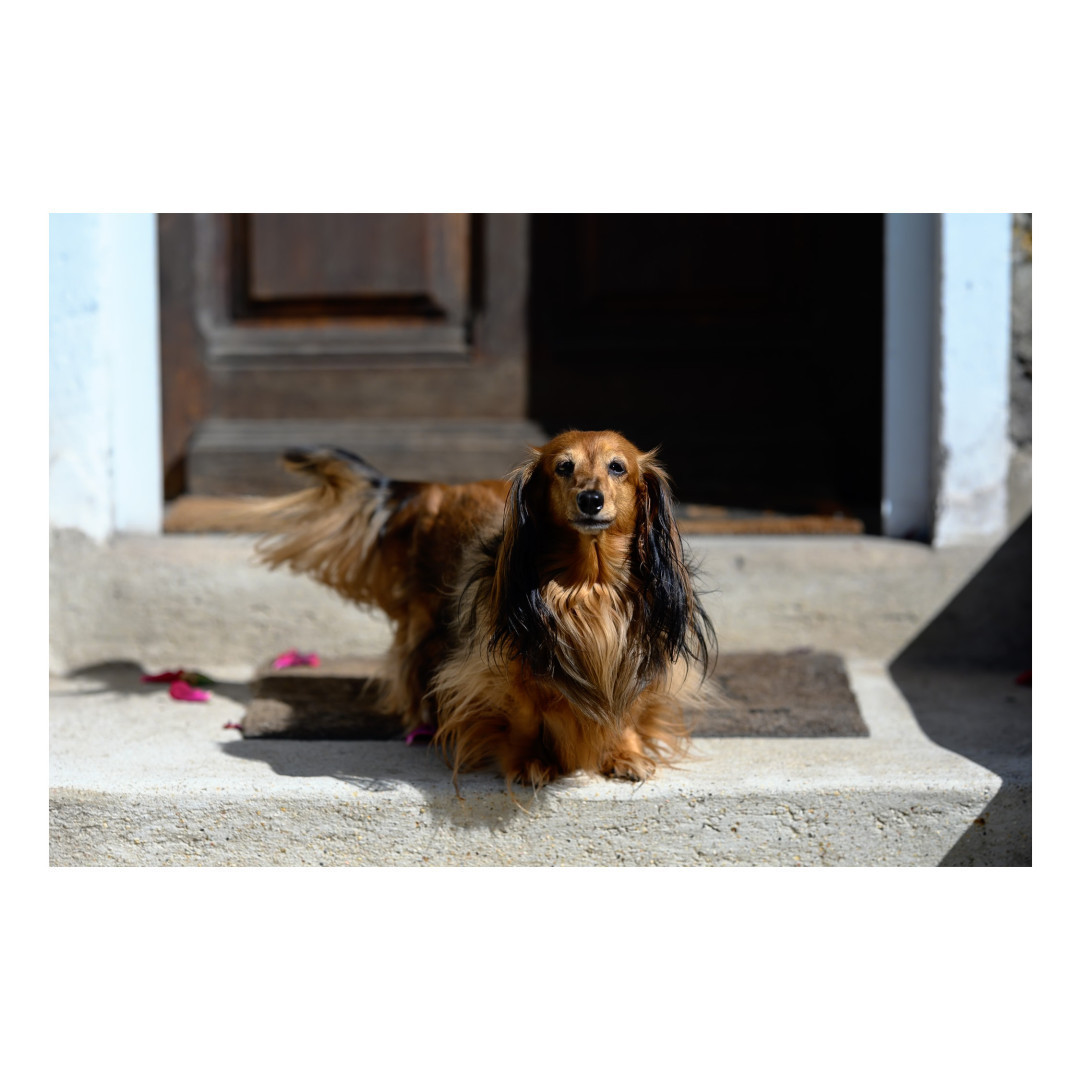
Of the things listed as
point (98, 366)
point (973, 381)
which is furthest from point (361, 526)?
point (973, 381)

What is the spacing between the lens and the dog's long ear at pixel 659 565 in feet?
8.42

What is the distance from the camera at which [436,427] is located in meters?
4.70

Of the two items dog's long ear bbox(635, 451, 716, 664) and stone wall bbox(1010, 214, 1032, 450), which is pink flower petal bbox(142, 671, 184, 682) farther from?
stone wall bbox(1010, 214, 1032, 450)

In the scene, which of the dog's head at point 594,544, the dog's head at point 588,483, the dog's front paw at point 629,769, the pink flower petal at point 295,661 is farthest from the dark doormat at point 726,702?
the dog's head at point 588,483

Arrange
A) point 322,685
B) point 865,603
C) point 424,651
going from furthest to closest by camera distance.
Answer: point 865,603 < point 322,685 < point 424,651

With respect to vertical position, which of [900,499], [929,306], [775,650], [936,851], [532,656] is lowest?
[936,851]

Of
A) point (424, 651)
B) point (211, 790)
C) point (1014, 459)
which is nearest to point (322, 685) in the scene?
point (424, 651)

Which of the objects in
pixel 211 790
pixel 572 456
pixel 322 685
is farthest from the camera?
pixel 322 685

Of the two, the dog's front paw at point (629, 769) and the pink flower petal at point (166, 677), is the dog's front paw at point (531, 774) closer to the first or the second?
the dog's front paw at point (629, 769)

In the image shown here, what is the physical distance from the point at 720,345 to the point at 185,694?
265 centimetres

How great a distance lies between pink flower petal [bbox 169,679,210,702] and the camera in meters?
3.56

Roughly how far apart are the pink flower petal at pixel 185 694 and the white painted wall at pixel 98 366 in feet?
2.66

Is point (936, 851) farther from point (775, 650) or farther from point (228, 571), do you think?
point (228, 571)

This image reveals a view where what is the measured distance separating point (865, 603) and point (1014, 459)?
2.60 ft
